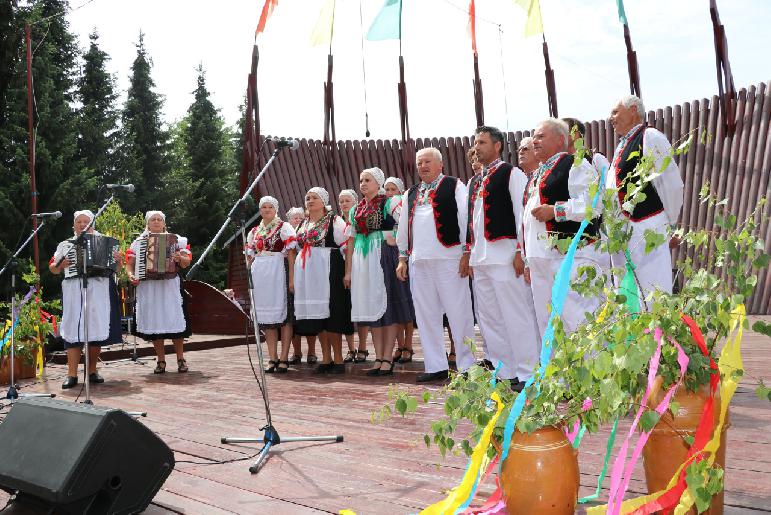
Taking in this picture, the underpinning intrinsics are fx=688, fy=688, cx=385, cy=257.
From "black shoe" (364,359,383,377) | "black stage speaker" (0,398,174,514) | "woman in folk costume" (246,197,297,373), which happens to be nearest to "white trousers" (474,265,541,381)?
"black shoe" (364,359,383,377)

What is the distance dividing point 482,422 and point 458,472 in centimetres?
83

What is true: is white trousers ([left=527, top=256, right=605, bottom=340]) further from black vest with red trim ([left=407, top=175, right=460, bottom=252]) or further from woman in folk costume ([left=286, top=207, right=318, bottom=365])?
woman in folk costume ([left=286, top=207, right=318, bottom=365])

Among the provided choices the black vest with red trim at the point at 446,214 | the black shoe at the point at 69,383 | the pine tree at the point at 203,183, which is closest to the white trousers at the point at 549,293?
the black vest with red trim at the point at 446,214

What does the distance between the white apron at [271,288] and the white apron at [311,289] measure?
0.47ft

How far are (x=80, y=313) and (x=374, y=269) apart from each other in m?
2.61

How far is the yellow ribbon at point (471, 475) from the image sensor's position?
1773mm

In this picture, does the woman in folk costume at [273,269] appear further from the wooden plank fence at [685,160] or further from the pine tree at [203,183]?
the pine tree at [203,183]

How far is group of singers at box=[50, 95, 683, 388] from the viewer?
3.51 meters

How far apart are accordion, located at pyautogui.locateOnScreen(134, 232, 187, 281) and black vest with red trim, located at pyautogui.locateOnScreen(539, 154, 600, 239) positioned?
12.7 ft

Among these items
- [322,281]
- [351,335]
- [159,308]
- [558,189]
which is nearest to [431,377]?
[322,281]

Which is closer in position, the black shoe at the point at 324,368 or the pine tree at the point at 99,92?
the black shoe at the point at 324,368

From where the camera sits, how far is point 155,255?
638cm

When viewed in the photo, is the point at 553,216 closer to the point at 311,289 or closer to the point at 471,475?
the point at 471,475

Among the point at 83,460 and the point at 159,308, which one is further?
the point at 159,308
